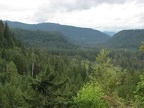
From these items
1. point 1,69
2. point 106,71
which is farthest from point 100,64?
point 1,69

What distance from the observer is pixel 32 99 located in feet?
79.4

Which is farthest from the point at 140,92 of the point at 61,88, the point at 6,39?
the point at 6,39

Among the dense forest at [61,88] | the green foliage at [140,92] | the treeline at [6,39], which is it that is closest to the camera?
the green foliage at [140,92]

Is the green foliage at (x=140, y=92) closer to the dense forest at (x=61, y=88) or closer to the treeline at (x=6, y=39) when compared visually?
the dense forest at (x=61, y=88)

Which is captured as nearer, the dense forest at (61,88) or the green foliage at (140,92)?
the green foliage at (140,92)

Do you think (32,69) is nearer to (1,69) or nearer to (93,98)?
(1,69)

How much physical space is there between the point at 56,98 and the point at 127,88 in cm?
5814

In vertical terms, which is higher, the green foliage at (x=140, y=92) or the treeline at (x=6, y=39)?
the green foliage at (x=140, y=92)

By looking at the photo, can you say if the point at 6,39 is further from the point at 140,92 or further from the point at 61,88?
the point at 140,92

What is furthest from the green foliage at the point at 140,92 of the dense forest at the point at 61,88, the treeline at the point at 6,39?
the treeline at the point at 6,39

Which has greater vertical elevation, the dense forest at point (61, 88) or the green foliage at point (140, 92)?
the green foliage at point (140, 92)

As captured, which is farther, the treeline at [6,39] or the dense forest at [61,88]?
the treeline at [6,39]

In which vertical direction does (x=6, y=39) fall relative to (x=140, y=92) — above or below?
below

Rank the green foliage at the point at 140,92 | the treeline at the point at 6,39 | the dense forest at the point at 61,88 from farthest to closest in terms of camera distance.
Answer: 1. the treeline at the point at 6,39
2. the dense forest at the point at 61,88
3. the green foliage at the point at 140,92
